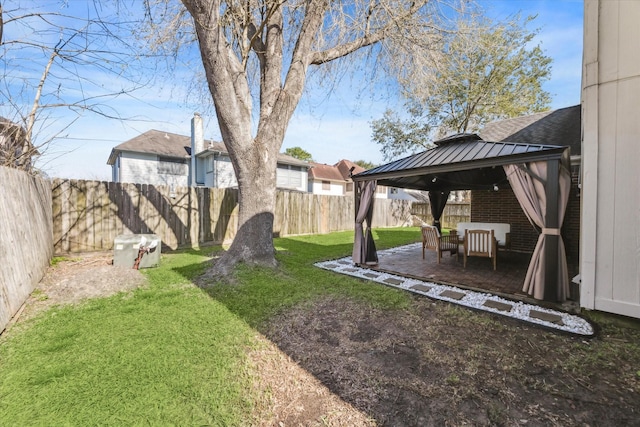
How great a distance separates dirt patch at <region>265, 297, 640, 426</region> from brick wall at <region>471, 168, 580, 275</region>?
5.68 m

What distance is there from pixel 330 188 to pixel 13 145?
25.9 metres

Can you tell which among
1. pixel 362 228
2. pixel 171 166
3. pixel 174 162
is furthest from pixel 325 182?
pixel 362 228

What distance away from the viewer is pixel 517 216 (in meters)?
8.74

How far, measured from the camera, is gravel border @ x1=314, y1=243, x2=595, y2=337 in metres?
3.40

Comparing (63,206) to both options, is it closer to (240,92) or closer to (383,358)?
(240,92)

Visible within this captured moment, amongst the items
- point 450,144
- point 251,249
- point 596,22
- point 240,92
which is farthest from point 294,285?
point 596,22

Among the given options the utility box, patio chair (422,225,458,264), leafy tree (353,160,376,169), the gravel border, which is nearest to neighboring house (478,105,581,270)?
patio chair (422,225,458,264)

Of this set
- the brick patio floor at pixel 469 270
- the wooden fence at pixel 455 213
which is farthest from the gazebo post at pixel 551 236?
the wooden fence at pixel 455 213

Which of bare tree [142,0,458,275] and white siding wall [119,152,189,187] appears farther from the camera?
white siding wall [119,152,189,187]

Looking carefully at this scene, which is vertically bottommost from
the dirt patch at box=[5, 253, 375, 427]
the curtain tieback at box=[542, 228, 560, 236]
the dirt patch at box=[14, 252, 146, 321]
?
the dirt patch at box=[5, 253, 375, 427]

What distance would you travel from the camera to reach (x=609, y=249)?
2973mm

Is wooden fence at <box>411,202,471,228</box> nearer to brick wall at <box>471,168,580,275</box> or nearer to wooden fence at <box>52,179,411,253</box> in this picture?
brick wall at <box>471,168,580,275</box>

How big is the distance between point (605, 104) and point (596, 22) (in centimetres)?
90

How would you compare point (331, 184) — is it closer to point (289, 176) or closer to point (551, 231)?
point (289, 176)
